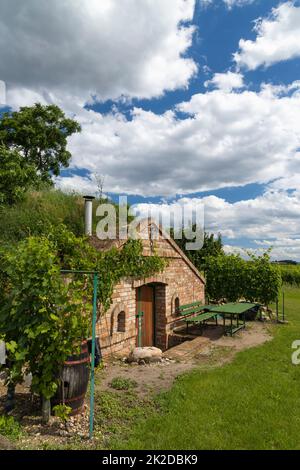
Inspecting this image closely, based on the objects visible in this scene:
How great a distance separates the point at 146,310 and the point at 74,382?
576 cm

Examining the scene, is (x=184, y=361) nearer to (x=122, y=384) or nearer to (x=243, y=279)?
(x=122, y=384)

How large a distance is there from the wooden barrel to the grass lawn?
34.4 inches

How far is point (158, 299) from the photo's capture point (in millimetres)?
10555

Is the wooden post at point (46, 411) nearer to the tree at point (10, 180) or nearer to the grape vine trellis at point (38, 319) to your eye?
the grape vine trellis at point (38, 319)

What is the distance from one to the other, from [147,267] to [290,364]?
435 centimetres

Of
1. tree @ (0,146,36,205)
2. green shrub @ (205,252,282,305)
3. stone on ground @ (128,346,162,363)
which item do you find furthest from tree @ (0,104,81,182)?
stone on ground @ (128,346,162,363)

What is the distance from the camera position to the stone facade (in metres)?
7.76

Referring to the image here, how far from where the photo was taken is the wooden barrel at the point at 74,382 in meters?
4.37

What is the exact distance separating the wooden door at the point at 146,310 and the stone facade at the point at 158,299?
0.75 feet

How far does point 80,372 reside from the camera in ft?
14.7

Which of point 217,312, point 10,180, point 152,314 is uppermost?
point 10,180

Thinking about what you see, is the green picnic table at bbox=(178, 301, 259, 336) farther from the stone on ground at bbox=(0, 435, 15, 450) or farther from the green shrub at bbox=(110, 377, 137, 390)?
the stone on ground at bbox=(0, 435, 15, 450)

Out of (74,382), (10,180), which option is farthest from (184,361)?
(10,180)
